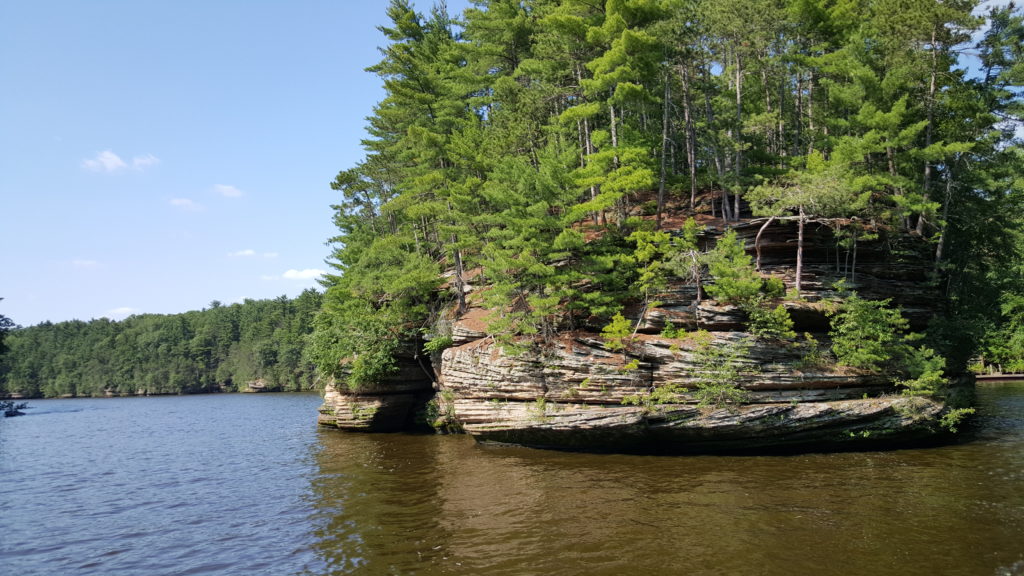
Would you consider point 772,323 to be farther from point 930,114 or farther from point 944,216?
point 930,114

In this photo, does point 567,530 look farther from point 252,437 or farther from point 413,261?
point 252,437

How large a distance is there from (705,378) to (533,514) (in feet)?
31.7

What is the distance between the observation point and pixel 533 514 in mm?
14234

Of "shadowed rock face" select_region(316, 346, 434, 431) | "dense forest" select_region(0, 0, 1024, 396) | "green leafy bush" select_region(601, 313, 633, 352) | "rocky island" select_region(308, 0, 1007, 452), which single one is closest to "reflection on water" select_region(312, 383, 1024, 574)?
"rocky island" select_region(308, 0, 1007, 452)

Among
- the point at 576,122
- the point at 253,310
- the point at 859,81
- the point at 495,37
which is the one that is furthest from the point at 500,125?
the point at 253,310

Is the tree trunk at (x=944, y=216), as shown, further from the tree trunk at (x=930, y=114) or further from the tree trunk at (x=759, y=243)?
the tree trunk at (x=759, y=243)

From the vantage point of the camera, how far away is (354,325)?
107ft

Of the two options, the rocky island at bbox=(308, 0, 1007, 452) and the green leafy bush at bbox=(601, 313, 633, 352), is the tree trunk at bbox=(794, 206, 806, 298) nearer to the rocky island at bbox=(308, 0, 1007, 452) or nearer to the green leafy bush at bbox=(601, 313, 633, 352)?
the rocky island at bbox=(308, 0, 1007, 452)

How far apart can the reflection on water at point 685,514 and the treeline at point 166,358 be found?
9184 cm

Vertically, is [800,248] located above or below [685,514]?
above

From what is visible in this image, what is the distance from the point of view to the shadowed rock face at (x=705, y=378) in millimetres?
19547

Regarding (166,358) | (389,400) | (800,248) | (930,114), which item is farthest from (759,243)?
(166,358)

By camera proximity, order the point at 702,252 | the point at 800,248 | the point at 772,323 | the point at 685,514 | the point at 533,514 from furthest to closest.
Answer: the point at 702,252 → the point at 800,248 → the point at 772,323 → the point at 533,514 → the point at 685,514

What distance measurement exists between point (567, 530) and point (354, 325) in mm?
23125
